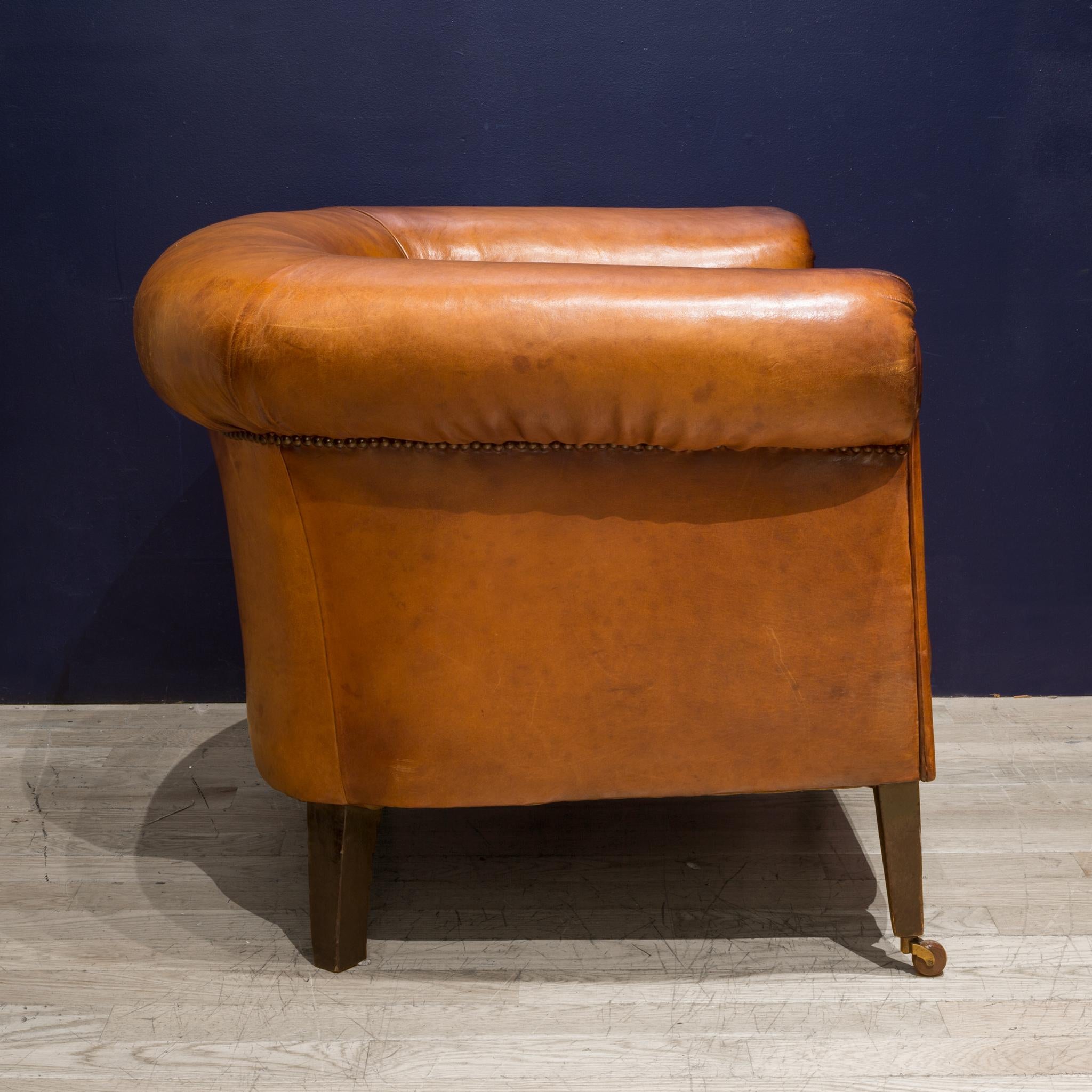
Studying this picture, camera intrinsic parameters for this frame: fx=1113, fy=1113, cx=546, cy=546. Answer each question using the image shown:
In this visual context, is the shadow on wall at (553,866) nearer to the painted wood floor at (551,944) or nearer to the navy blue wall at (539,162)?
the painted wood floor at (551,944)

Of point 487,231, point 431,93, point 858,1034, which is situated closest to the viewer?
point 858,1034

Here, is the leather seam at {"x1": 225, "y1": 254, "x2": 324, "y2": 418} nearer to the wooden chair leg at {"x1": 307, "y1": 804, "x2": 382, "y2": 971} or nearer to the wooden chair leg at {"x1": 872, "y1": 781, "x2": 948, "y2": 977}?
the wooden chair leg at {"x1": 307, "y1": 804, "x2": 382, "y2": 971}

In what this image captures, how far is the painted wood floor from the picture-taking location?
1.13 m

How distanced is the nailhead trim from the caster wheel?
57 cm

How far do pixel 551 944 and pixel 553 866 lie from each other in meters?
0.16

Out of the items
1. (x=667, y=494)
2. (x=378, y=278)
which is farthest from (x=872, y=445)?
(x=378, y=278)

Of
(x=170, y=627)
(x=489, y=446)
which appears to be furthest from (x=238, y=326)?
(x=170, y=627)

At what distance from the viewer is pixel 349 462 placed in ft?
3.54

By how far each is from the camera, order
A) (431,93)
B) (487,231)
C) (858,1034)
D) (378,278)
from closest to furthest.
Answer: (378,278)
(858,1034)
(487,231)
(431,93)

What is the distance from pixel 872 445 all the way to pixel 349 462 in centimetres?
51

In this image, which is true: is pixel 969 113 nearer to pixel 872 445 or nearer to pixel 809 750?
pixel 872 445

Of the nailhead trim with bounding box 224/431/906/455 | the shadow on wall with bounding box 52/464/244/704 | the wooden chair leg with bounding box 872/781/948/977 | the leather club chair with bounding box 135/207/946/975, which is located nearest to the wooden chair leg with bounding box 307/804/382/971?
the leather club chair with bounding box 135/207/946/975

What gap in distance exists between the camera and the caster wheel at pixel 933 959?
4.09 ft

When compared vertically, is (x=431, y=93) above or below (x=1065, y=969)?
above
